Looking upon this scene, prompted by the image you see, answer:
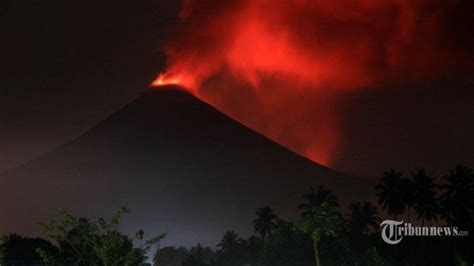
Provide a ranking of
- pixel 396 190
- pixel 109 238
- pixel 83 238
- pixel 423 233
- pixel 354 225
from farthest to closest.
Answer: pixel 354 225 < pixel 396 190 < pixel 423 233 < pixel 83 238 < pixel 109 238

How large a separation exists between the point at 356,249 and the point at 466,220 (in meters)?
21.6

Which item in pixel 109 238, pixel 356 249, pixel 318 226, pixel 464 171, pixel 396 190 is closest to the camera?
pixel 109 238

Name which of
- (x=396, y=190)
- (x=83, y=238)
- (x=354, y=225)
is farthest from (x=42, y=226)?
(x=354, y=225)

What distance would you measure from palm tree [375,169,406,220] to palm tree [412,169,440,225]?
2.21m

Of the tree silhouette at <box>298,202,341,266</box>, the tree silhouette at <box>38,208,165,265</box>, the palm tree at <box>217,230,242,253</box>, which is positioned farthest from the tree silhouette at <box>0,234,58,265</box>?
the tree silhouette at <box>38,208,165,265</box>

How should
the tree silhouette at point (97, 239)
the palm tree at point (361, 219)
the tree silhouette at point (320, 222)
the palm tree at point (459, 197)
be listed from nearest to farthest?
1. the tree silhouette at point (97, 239)
2. the tree silhouette at point (320, 222)
3. the palm tree at point (459, 197)
4. the palm tree at point (361, 219)

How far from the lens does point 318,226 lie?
66.8 metres

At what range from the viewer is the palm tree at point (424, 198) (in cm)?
8862

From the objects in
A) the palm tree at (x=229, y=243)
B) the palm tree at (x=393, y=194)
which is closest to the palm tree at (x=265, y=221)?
the palm tree at (x=229, y=243)

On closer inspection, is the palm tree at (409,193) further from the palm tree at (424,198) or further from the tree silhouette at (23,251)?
the tree silhouette at (23,251)

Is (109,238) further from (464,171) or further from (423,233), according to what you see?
(464,171)

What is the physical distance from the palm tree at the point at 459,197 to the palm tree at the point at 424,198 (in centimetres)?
211

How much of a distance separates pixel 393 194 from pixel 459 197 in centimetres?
1099

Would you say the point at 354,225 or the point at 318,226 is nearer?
the point at 318,226
